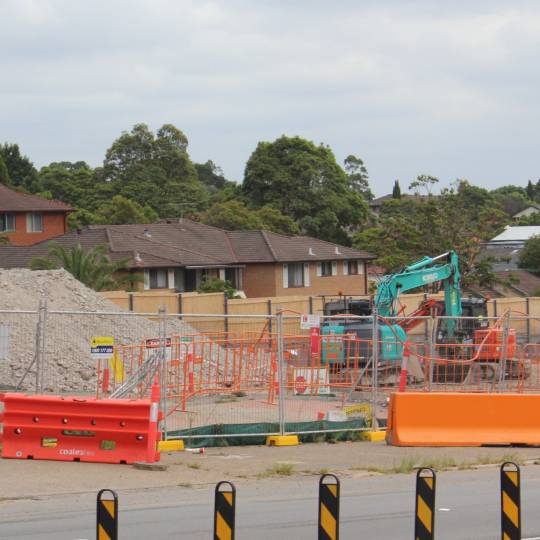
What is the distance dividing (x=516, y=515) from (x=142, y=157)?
309 feet

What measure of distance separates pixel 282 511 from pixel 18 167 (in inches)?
3917

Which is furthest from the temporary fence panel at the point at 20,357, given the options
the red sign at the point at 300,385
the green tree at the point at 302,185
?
the green tree at the point at 302,185

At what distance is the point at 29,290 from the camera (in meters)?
34.8

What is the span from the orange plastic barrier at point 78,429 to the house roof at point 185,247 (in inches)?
1620

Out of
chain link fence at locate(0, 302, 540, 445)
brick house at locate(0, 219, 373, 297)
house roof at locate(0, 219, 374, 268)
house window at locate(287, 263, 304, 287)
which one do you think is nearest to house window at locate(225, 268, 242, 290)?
→ brick house at locate(0, 219, 373, 297)

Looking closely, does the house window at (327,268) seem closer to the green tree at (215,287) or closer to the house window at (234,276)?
the house window at (234,276)

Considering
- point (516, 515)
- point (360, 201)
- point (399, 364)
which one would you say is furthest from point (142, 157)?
point (516, 515)

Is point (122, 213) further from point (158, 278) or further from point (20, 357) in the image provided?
point (20, 357)

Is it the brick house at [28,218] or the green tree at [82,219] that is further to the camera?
the green tree at [82,219]

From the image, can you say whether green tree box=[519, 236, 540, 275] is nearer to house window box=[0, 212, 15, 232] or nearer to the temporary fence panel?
house window box=[0, 212, 15, 232]

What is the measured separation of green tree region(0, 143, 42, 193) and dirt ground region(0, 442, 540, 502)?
91.7 meters

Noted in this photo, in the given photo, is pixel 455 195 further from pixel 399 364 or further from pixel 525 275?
pixel 399 364

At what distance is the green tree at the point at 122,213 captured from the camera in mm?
85125

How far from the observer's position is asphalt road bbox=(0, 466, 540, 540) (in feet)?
37.4
